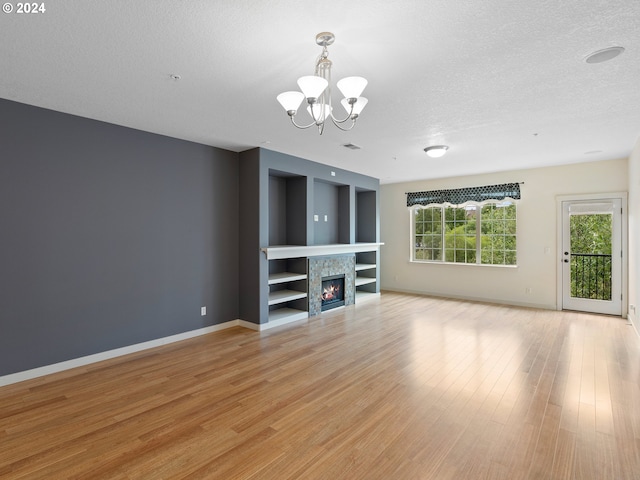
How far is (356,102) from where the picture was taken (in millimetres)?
2443

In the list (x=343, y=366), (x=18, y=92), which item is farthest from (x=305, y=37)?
(x=343, y=366)

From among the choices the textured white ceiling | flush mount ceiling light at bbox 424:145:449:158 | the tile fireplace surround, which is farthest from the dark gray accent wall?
flush mount ceiling light at bbox 424:145:449:158

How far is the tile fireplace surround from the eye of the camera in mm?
5766

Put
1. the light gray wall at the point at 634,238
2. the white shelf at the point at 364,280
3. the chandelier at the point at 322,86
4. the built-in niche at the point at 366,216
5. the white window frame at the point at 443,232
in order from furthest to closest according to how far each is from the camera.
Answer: the built-in niche at the point at 366,216 < the white shelf at the point at 364,280 < the white window frame at the point at 443,232 < the light gray wall at the point at 634,238 < the chandelier at the point at 322,86

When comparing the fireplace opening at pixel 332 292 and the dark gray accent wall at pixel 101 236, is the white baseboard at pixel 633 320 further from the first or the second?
the dark gray accent wall at pixel 101 236

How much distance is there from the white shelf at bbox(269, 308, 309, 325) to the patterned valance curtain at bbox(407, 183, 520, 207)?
157 inches

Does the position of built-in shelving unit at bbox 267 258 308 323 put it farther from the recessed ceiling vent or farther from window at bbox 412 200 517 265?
window at bbox 412 200 517 265

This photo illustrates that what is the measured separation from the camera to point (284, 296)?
5449 mm

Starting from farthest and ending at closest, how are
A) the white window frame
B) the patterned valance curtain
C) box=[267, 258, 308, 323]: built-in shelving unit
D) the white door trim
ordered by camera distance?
the white window frame → the patterned valance curtain → the white door trim → box=[267, 258, 308, 323]: built-in shelving unit

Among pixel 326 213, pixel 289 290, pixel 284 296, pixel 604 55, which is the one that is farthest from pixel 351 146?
pixel 604 55

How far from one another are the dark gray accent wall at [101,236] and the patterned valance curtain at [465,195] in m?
4.61

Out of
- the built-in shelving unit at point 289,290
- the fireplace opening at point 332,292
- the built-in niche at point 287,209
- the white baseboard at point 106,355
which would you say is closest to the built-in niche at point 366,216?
the fireplace opening at point 332,292

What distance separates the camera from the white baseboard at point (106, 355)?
3209 millimetres

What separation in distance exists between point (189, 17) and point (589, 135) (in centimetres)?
476
